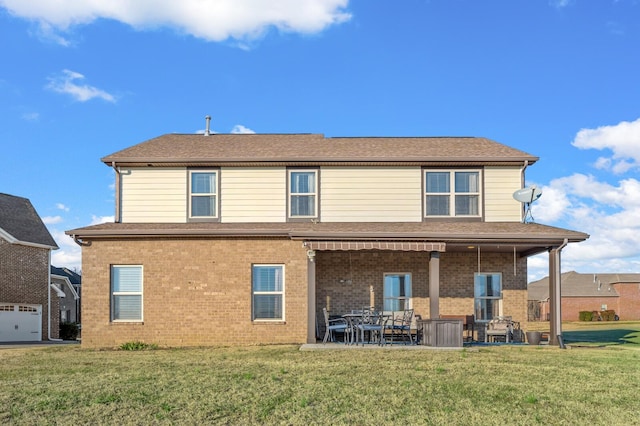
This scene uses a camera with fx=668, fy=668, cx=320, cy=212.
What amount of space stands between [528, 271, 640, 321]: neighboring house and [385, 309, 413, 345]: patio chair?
42.2 m

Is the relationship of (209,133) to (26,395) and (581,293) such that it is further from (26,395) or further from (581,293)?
(581,293)

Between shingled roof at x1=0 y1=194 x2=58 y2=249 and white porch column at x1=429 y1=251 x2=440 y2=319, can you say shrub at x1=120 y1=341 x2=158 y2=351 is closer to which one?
white porch column at x1=429 y1=251 x2=440 y2=319

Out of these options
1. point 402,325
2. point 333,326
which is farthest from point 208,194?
point 402,325

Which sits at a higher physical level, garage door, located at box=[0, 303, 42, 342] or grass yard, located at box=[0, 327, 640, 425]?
grass yard, located at box=[0, 327, 640, 425]

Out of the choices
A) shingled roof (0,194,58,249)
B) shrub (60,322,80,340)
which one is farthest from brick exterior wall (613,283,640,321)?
shingled roof (0,194,58,249)

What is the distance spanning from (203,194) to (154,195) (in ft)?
4.71

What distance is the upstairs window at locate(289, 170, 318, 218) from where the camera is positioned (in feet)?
63.1

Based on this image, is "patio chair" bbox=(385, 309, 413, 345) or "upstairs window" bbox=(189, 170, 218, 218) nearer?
"patio chair" bbox=(385, 309, 413, 345)

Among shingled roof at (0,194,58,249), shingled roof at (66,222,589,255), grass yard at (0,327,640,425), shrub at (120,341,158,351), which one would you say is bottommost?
shrub at (120,341,158,351)

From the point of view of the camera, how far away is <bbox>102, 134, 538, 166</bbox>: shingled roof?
19125 mm

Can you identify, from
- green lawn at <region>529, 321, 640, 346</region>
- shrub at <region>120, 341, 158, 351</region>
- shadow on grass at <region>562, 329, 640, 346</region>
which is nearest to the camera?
shrub at <region>120, 341, 158, 351</region>

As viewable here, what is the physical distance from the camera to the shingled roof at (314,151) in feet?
62.7

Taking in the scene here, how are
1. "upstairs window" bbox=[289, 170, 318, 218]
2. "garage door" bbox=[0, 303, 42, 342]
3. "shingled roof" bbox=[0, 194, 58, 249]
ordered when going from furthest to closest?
"shingled roof" bbox=[0, 194, 58, 249] → "garage door" bbox=[0, 303, 42, 342] → "upstairs window" bbox=[289, 170, 318, 218]

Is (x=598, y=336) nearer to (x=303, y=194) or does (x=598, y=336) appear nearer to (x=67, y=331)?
(x=303, y=194)
